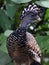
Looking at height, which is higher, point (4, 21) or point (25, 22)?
point (25, 22)

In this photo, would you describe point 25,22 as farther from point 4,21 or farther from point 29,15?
point 4,21

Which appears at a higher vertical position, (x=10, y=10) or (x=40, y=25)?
(x=10, y=10)

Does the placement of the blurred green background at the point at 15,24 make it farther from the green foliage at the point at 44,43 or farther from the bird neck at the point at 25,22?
the bird neck at the point at 25,22

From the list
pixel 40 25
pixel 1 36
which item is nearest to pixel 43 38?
pixel 1 36

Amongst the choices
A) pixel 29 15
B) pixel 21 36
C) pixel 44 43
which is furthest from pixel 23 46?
pixel 44 43

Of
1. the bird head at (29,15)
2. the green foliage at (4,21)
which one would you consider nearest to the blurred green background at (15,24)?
the green foliage at (4,21)

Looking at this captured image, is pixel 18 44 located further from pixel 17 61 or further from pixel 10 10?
pixel 10 10

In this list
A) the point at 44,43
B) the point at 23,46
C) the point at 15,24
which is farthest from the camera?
the point at 15,24

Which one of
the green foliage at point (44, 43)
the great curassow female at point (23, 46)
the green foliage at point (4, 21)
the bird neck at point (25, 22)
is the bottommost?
the green foliage at point (44, 43)
